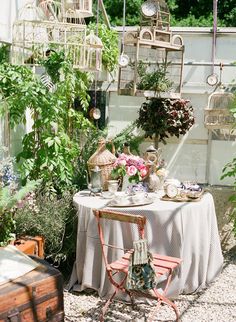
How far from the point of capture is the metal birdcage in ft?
18.9

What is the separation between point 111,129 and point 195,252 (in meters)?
2.87

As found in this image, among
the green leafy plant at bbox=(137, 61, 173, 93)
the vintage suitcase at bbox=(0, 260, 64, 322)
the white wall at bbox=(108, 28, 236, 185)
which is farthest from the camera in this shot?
the white wall at bbox=(108, 28, 236, 185)

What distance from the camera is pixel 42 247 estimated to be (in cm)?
501

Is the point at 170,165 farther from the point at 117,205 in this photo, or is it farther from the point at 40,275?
the point at 40,275

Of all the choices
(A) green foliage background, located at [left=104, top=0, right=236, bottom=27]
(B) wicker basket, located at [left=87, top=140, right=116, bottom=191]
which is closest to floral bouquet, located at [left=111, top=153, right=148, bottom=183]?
(B) wicker basket, located at [left=87, top=140, right=116, bottom=191]

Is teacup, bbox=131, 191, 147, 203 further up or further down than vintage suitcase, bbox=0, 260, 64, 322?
further up

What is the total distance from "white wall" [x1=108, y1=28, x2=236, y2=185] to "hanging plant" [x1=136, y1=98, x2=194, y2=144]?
286mm

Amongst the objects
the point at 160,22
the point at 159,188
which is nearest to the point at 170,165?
the point at 159,188

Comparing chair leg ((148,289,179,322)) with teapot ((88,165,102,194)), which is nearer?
chair leg ((148,289,179,322))

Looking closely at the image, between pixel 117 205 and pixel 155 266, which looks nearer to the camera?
pixel 155 266

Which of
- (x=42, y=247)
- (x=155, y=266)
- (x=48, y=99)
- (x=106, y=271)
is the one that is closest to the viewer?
(x=155, y=266)

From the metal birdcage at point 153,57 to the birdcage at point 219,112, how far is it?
548mm

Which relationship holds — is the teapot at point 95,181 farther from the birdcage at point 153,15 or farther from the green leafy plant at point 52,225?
the birdcage at point 153,15

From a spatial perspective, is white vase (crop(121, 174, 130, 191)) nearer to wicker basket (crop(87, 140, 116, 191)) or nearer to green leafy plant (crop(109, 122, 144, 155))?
wicker basket (crop(87, 140, 116, 191))
